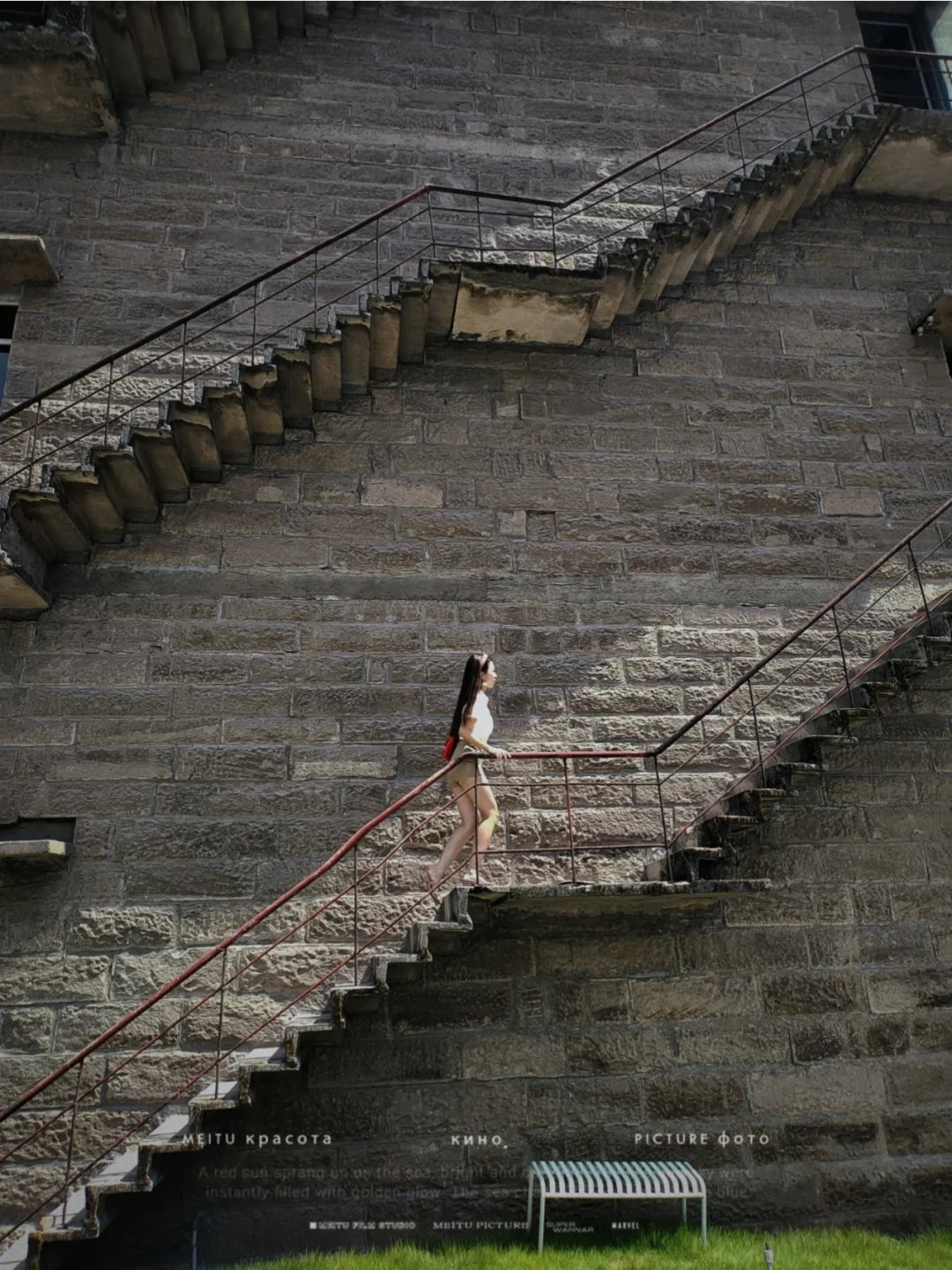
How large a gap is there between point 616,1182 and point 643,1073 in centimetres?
92

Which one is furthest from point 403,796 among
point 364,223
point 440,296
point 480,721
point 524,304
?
point 364,223

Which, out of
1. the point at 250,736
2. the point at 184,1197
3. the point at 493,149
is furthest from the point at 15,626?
the point at 493,149

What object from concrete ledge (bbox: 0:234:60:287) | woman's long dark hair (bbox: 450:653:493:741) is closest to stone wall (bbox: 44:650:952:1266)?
woman's long dark hair (bbox: 450:653:493:741)

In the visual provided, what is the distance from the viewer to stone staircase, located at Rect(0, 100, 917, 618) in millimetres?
7312

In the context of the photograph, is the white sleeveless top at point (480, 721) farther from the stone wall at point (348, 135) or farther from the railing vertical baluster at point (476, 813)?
the stone wall at point (348, 135)

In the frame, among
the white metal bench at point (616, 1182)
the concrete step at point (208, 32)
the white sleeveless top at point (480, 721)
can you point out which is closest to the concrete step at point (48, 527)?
the white sleeveless top at point (480, 721)

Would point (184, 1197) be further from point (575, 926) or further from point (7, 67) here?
point (7, 67)

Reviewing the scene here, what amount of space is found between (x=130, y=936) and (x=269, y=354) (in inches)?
165

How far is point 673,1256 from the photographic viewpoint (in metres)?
5.90

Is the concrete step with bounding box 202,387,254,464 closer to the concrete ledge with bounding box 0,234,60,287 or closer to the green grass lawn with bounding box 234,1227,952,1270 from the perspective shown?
the concrete ledge with bounding box 0,234,60,287

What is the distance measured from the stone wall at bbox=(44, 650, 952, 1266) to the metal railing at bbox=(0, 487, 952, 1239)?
1.31 feet

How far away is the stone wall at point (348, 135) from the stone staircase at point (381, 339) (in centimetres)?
130

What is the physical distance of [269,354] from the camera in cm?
781

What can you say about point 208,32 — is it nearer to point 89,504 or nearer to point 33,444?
point 33,444
